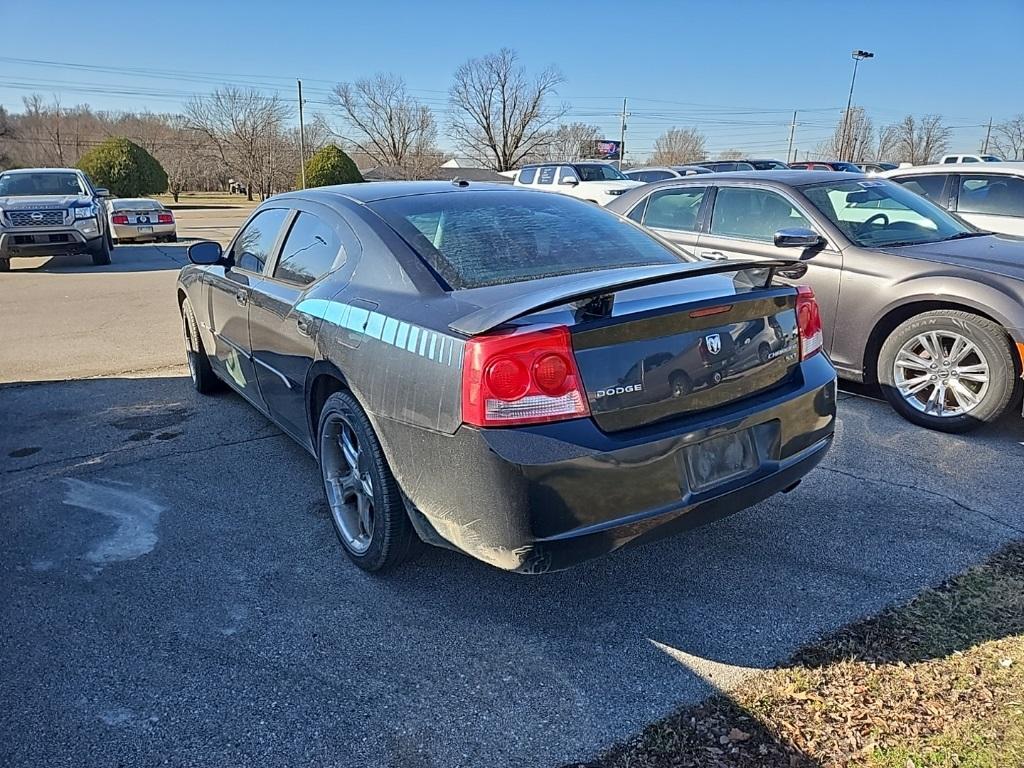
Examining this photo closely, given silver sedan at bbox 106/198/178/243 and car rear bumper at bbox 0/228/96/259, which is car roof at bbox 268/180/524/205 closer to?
car rear bumper at bbox 0/228/96/259

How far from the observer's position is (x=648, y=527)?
2332mm

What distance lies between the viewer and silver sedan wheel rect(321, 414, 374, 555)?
2939 mm

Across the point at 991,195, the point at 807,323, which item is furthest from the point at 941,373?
the point at 991,195

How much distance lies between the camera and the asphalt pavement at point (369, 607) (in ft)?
7.06

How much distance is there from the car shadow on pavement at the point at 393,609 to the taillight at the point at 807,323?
90 cm

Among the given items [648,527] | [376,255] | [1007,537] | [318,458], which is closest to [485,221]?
[376,255]

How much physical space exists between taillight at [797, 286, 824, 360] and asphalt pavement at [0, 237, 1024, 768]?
90 centimetres

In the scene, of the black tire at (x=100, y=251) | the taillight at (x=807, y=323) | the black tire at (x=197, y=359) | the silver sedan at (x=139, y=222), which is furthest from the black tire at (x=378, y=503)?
the silver sedan at (x=139, y=222)

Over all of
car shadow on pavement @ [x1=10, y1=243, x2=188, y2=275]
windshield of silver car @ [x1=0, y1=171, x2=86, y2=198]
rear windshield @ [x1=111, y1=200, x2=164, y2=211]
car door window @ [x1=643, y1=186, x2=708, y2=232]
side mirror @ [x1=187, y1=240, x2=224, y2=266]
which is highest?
windshield of silver car @ [x1=0, y1=171, x2=86, y2=198]

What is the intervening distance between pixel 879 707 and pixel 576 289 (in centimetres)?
160

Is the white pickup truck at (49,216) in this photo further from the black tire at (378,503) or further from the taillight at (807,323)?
the taillight at (807,323)

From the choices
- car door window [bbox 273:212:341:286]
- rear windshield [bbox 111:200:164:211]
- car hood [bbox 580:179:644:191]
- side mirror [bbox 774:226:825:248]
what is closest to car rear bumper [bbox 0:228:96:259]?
rear windshield [bbox 111:200:164:211]

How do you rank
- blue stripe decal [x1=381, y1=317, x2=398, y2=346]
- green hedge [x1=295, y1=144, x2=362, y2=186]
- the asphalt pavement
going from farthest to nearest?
green hedge [x1=295, y1=144, x2=362, y2=186] → blue stripe decal [x1=381, y1=317, x2=398, y2=346] → the asphalt pavement

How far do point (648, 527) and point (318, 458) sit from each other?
1635 millimetres
